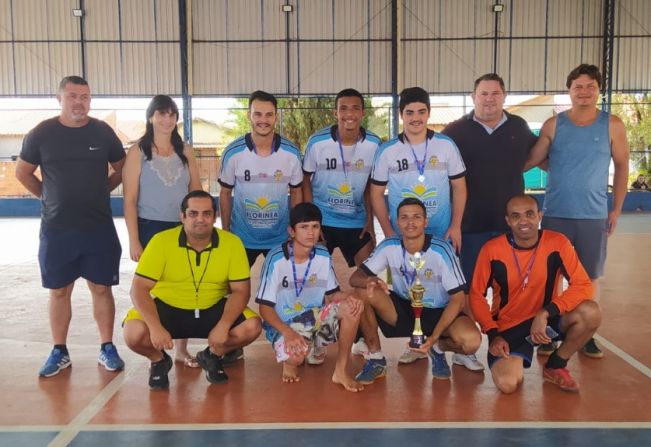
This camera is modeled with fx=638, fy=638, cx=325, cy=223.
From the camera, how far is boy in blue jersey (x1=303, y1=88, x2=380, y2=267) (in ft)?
15.4

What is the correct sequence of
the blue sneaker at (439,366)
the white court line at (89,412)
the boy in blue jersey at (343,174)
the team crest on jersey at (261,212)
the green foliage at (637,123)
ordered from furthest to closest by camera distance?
the green foliage at (637,123), the boy in blue jersey at (343,174), the team crest on jersey at (261,212), the blue sneaker at (439,366), the white court line at (89,412)

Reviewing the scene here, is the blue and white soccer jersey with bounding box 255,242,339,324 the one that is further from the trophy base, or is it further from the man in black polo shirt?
the man in black polo shirt

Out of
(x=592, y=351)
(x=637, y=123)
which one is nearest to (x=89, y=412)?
(x=592, y=351)

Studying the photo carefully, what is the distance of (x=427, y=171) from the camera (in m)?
4.32

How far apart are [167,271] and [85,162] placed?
932mm

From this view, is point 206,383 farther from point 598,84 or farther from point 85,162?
point 598,84

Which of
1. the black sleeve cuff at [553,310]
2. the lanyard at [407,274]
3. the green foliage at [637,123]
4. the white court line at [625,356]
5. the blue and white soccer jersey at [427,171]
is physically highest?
the green foliage at [637,123]

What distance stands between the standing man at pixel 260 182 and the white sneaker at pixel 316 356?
80 centimetres

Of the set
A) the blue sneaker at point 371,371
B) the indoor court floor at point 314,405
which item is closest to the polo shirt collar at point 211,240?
the indoor court floor at point 314,405

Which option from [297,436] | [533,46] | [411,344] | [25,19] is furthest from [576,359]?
[25,19]

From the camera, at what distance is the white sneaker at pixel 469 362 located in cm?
420

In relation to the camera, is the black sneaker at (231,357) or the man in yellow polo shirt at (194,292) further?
the black sneaker at (231,357)

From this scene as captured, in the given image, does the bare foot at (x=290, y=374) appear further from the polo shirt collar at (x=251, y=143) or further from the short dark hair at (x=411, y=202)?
the polo shirt collar at (x=251, y=143)

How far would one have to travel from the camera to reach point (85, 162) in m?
4.20
